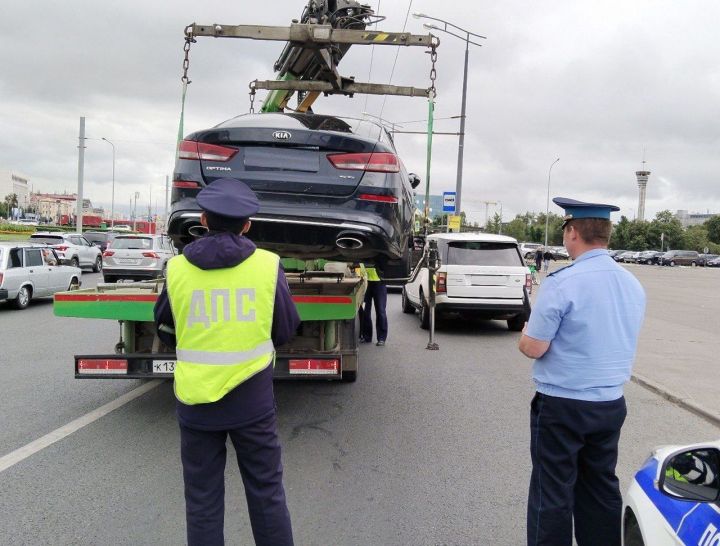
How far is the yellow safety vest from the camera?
8.46 feet

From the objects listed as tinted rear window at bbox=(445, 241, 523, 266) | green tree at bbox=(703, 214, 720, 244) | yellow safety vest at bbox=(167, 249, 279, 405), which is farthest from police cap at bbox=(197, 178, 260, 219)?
green tree at bbox=(703, 214, 720, 244)

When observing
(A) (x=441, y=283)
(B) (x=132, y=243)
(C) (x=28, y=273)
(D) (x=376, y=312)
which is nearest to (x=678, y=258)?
(B) (x=132, y=243)

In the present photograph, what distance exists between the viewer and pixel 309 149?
4.54 meters

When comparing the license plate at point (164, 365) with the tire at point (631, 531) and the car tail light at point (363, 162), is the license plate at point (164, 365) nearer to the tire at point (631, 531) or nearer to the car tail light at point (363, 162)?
the car tail light at point (363, 162)

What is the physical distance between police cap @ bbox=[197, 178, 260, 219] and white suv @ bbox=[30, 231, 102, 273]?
22051 millimetres

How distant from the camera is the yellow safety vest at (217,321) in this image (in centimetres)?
258

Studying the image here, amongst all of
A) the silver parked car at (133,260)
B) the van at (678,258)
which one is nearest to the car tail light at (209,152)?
the silver parked car at (133,260)

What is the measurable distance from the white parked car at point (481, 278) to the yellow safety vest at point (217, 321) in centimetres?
811

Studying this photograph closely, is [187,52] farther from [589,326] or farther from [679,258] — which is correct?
[679,258]

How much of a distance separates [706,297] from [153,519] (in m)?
22.5

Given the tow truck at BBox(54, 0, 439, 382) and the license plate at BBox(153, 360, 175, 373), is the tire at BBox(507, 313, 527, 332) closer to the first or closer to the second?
the tow truck at BBox(54, 0, 439, 382)

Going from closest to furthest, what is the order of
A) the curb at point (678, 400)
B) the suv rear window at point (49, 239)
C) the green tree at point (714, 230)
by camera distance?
the curb at point (678, 400) → the suv rear window at point (49, 239) → the green tree at point (714, 230)

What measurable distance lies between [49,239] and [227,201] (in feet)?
79.8

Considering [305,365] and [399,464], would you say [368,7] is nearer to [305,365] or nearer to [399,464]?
[305,365]
